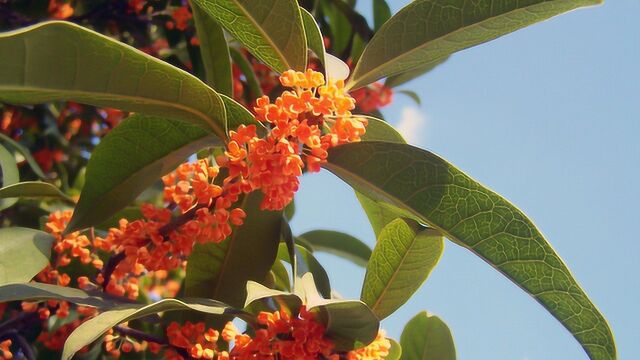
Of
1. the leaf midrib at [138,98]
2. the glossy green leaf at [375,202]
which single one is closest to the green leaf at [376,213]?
the glossy green leaf at [375,202]

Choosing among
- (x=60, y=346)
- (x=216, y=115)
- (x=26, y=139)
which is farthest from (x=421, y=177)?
(x=26, y=139)

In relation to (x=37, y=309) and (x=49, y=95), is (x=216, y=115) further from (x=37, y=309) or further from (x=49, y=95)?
(x=37, y=309)

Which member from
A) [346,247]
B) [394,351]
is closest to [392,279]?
[394,351]

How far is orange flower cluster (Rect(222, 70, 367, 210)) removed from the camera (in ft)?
4.43

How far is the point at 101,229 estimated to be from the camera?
2037mm

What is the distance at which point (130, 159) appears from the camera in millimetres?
1666

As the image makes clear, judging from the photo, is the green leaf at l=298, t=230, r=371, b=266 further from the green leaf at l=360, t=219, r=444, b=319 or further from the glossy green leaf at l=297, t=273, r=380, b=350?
the glossy green leaf at l=297, t=273, r=380, b=350

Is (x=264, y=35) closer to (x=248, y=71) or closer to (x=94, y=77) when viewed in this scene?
(x=94, y=77)

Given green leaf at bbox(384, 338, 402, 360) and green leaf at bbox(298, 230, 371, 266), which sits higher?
green leaf at bbox(298, 230, 371, 266)

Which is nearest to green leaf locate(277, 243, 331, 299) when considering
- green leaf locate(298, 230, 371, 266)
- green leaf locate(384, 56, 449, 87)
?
green leaf locate(298, 230, 371, 266)

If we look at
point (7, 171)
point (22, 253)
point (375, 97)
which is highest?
point (375, 97)

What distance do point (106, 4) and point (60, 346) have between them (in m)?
1.50

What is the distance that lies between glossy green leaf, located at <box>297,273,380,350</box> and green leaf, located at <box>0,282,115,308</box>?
1.33ft

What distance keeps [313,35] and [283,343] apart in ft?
2.28
